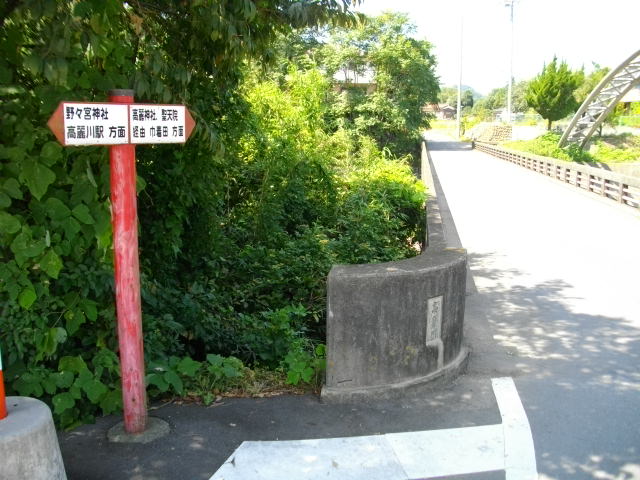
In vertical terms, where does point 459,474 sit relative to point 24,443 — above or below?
below

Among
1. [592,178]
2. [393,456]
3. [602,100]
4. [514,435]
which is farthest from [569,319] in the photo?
[602,100]

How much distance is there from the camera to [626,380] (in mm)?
5273

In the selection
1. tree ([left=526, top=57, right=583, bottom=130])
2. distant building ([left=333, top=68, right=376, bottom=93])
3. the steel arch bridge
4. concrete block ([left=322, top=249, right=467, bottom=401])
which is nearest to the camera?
concrete block ([left=322, top=249, right=467, bottom=401])

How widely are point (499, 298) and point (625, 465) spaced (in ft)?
14.2

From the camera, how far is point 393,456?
3.87 m

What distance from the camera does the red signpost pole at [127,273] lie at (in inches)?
148

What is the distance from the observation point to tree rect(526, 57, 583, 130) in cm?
5475

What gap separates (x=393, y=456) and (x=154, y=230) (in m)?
3.10

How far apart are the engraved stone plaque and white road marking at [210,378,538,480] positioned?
831 mm

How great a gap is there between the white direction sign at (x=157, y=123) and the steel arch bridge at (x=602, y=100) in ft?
114

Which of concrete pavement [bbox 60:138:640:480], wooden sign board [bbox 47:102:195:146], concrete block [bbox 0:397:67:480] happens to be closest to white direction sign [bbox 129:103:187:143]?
wooden sign board [bbox 47:102:195:146]

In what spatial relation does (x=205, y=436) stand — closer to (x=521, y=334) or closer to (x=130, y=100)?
(x=130, y=100)

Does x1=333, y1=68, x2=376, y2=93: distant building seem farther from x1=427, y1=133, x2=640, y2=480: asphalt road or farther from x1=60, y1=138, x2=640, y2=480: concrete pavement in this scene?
x1=60, y1=138, x2=640, y2=480: concrete pavement

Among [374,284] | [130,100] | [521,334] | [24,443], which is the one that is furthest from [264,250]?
[24,443]
